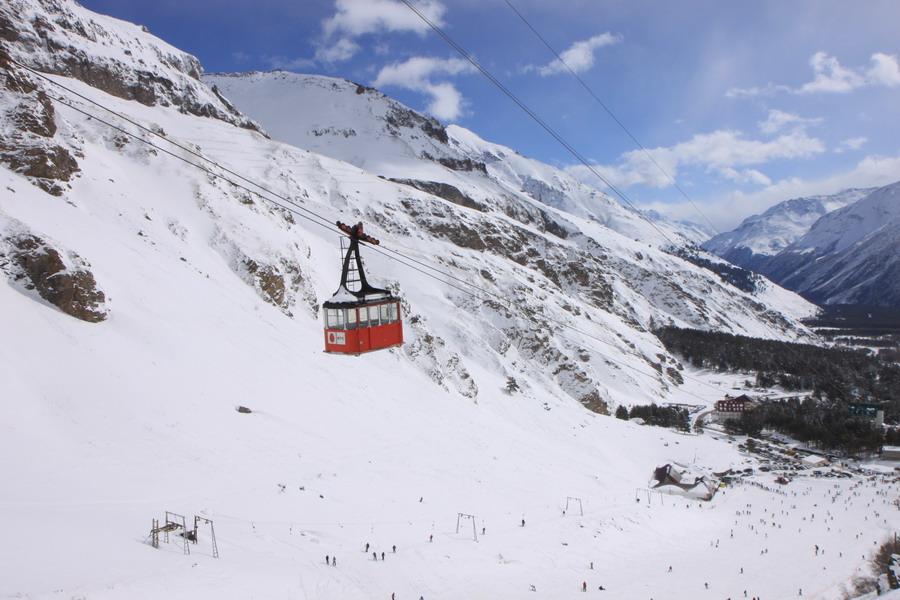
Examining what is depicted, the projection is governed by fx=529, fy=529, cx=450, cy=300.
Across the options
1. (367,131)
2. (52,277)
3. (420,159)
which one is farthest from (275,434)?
(367,131)

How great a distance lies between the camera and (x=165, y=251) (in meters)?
42.2

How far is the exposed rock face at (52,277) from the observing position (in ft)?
97.1

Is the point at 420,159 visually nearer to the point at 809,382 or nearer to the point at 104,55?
the point at 104,55

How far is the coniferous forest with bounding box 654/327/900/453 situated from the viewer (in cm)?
7069

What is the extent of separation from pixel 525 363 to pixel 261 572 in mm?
56885

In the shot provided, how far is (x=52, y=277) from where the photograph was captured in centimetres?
3012

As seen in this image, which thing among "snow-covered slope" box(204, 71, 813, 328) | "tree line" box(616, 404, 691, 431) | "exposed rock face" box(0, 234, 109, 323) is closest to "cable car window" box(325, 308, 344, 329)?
"exposed rock face" box(0, 234, 109, 323)

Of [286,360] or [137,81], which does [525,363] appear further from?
[137,81]

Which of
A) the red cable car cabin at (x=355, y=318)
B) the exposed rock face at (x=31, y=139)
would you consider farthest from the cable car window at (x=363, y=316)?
the exposed rock face at (x=31, y=139)

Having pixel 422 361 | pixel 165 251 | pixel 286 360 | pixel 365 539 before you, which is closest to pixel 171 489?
pixel 365 539

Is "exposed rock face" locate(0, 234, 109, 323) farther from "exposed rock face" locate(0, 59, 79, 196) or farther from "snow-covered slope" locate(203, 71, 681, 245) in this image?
"snow-covered slope" locate(203, 71, 681, 245)

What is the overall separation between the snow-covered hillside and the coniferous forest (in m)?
16.3

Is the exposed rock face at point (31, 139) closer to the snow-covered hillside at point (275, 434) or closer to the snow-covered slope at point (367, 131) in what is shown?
the snow-covered hillside at point (275, 434)

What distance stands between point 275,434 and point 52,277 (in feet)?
50.8
